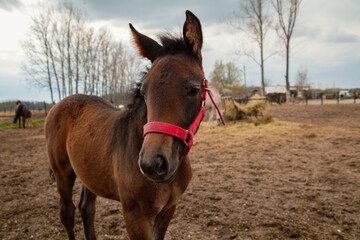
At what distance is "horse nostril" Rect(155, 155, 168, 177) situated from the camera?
4.00 ft

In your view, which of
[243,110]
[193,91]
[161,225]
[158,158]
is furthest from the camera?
[243,110]

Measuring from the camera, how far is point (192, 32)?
1735 millimetres

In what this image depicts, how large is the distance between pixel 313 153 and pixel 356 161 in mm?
1142

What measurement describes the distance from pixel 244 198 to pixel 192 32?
3.14 metres

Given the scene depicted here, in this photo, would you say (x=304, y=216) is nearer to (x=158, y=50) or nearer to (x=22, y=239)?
(x=158, y=50)

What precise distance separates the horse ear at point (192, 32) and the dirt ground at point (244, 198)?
95.8 inches

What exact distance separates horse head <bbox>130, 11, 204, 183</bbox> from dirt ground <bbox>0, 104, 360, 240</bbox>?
6.52 ft

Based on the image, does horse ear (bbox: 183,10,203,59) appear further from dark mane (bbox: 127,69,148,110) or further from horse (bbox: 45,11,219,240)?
dark mane (bbox: 127,69,148,110)

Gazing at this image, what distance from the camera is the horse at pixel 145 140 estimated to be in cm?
138

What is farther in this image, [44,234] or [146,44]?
[44,234]

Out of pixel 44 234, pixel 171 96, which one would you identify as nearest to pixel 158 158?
pixel 171 96

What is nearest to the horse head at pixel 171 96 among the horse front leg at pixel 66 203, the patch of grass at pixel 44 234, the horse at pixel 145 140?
the horse at pixel 145 140

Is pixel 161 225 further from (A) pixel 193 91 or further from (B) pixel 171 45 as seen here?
(B) pixel 171 45

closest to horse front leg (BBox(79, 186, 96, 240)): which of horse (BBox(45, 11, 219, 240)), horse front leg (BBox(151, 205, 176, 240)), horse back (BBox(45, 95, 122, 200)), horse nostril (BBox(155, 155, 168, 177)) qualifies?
horse (BBox(45, 11, 219, 240))
